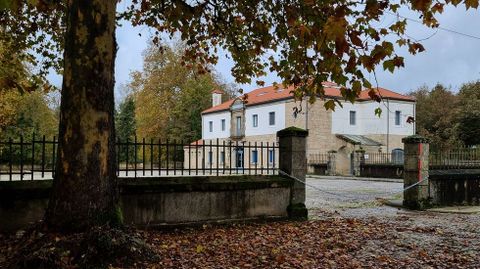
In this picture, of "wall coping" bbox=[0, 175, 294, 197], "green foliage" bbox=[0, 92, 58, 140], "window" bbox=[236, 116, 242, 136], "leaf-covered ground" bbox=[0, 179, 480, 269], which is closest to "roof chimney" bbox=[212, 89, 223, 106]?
"window" bbox=[236, 116, 242, 136]

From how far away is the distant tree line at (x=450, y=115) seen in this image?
4322 cm

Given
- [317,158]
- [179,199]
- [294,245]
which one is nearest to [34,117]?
[317,158]

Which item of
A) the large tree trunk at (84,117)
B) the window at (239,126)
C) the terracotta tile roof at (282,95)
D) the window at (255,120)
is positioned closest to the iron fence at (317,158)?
the terracotta tile roof at (282,95)

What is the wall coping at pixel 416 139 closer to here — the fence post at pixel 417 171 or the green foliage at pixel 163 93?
the fence post at pixel 417 171

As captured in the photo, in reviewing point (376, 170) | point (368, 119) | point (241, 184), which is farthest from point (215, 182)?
point (368, 119)

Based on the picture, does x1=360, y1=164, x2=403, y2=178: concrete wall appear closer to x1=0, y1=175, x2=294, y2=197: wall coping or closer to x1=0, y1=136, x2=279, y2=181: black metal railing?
x1=0, y1=136, x2=279, y2=181: black metal railing

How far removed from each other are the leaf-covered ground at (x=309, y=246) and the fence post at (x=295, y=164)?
0.61 metres

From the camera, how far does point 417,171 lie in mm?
12992

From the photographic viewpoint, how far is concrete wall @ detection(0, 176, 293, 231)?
7539 mm

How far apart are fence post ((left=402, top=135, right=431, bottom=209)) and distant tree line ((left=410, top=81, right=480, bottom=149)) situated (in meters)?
25.1

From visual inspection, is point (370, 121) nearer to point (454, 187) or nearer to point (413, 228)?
point (454, 187)

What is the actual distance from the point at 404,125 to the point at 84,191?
1732 inches

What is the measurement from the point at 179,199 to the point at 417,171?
750 centimetres

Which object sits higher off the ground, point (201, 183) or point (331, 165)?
point (201, 183)
